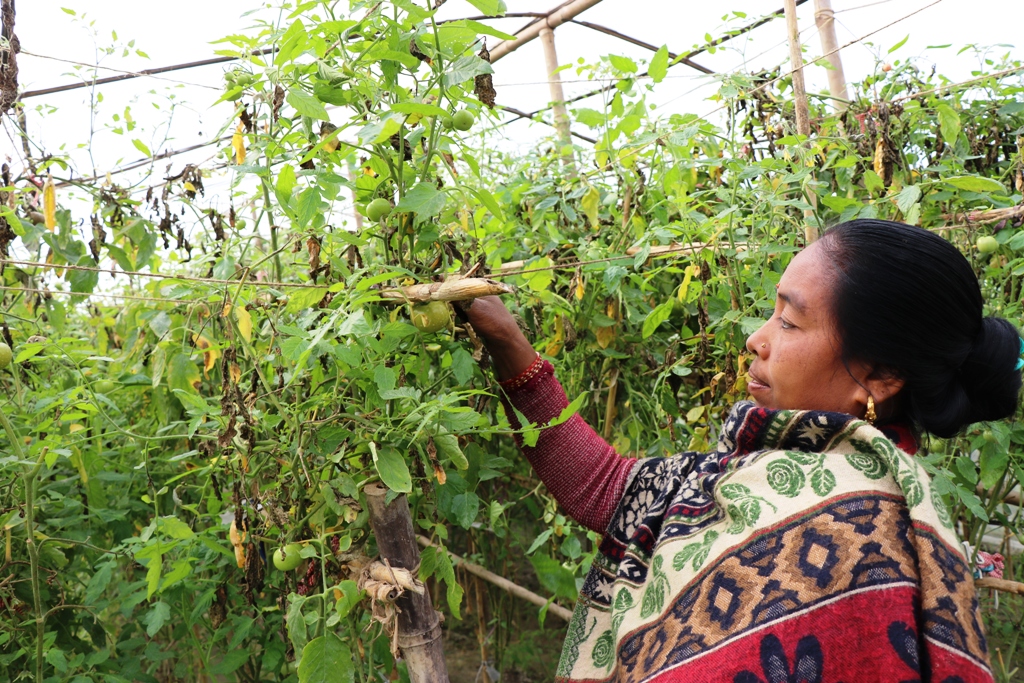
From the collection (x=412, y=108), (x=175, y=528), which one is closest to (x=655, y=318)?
(x=412, y=108)

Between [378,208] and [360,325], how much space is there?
6.0 inches

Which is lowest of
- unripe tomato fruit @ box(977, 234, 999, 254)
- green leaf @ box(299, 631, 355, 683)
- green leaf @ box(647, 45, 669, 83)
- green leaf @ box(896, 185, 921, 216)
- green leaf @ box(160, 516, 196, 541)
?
green leaf @ box(299, 631, 355, 683)

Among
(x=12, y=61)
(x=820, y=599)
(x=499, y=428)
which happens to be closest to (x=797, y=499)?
(x=820, y=599)

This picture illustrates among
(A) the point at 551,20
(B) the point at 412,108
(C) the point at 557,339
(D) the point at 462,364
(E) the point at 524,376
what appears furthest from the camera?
(A) the point at 551,20

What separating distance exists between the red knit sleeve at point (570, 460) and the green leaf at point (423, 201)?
0.41 metres

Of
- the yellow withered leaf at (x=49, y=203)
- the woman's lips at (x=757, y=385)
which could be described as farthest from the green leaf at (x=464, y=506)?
the yellow withered leaf at (x=49, y=203)

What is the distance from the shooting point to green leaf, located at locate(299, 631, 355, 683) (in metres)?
1.19

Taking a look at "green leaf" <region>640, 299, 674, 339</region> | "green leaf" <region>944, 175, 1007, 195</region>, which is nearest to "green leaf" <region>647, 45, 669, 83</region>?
"green leaf" <region>640, 299, 674, 339</region>

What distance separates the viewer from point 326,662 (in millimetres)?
1205

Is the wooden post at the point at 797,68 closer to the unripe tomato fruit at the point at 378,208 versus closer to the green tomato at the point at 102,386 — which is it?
the unripe tomato fruit at the point at 378,208

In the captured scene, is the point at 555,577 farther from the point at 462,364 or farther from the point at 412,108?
the point at 412,108

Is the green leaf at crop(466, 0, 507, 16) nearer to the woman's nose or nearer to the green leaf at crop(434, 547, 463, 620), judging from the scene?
the woman's nose

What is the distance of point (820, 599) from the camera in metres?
0.95

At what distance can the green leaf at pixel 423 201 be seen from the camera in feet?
3.40
